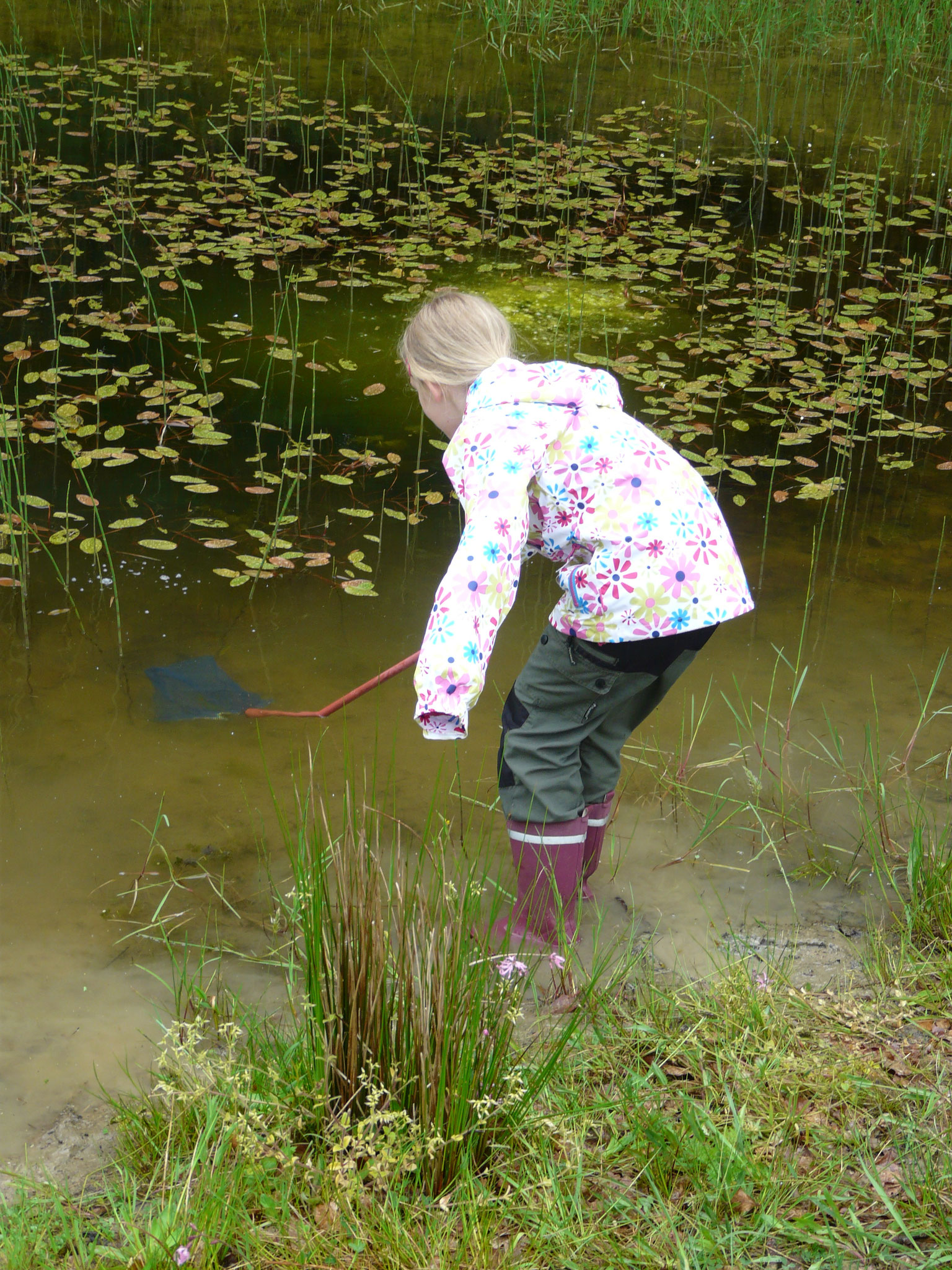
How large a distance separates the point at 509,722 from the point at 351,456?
2.01 meters

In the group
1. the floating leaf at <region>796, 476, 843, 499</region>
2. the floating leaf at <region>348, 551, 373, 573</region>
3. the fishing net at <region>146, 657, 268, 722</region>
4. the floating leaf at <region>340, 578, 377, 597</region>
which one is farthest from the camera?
the floating leaf at <region>796, 476, 843, 499</region>

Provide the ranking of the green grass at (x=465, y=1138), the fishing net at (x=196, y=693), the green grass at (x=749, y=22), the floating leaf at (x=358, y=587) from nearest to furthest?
the green grass at (x=465, y=1138)
the fishing net at (x=196, y=693)
the floating leaf at (x=358, y=587)
the green grass at (x=749, y=22)

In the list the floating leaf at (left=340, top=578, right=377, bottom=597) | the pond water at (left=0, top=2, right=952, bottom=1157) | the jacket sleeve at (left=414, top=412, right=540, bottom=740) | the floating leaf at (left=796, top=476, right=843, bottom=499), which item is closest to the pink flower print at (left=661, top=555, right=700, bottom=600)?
the jacket sleeve at (left=414, top=412, right=540, bottom=740)

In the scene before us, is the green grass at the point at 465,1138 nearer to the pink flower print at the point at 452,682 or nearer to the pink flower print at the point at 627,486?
the pink flower print at the point at 452,682

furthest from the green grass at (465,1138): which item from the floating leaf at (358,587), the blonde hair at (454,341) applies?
the floating leaf at (358,587)

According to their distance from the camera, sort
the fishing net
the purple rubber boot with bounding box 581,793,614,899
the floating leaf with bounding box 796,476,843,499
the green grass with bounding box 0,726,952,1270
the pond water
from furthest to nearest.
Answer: the floating leaf with bounding box 796,476,843,499 → the fishing net → the pond water → the purple rubber boot with bounding box 581,793,614,899 → the green grass with bounding box 0,726,952,1270

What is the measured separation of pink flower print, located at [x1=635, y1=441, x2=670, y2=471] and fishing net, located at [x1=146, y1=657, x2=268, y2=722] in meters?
1.31

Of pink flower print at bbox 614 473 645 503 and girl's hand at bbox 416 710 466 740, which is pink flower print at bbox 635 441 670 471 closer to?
pink flower print at bbox 614 473 645 503

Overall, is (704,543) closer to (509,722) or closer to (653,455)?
(653,455)

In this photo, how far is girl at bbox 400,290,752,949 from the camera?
5.44 ft

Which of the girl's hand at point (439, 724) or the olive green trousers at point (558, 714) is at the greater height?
the girl's hand at point (439, 724)

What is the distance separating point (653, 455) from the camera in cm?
184

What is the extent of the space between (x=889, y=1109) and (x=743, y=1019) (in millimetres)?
248

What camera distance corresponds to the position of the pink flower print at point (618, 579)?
180 centimetres
